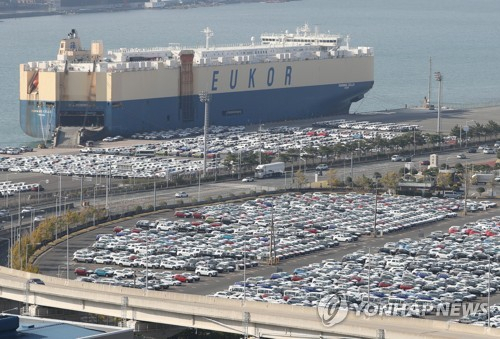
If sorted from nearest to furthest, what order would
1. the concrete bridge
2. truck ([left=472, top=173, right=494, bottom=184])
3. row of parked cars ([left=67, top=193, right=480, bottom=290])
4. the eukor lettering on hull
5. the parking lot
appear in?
the concrete bridge, the parking lot, row of parked cars ([left=67, top=193, right=480, bottom=290]), truck ([left=472, top=173, right=494, bottom=184]), the eukor lettering on hull

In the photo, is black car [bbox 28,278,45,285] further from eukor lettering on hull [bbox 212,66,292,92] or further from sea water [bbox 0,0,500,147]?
eukor lettering on hull [bbox 212,66,292,92]

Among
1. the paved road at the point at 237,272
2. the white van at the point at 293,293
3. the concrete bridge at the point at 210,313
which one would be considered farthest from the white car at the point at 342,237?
the concrete bridge at the point at 210,313

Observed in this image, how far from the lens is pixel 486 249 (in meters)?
25.1

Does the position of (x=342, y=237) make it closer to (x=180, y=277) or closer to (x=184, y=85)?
(x=180, y=277)

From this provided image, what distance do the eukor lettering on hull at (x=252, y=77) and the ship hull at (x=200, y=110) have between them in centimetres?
28

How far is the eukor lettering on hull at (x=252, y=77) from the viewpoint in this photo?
46.6 meters

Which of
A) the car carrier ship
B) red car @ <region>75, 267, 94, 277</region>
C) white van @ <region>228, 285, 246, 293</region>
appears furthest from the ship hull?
white van @ <region>228, 285, 246, 293</region>

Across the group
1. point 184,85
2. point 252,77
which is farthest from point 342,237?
point 252,77

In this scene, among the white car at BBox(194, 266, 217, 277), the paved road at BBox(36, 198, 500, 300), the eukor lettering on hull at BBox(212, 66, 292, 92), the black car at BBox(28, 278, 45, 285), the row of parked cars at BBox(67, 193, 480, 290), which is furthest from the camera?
the eukor lettering on hull at BBox(212, 66, 292, 92)

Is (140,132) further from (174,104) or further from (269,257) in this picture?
(269,257)

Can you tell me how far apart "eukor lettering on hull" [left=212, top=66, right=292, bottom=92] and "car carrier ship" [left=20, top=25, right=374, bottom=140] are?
3 cm

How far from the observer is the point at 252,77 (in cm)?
4806

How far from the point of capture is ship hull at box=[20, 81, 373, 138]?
141 feet

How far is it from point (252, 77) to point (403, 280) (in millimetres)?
25931
